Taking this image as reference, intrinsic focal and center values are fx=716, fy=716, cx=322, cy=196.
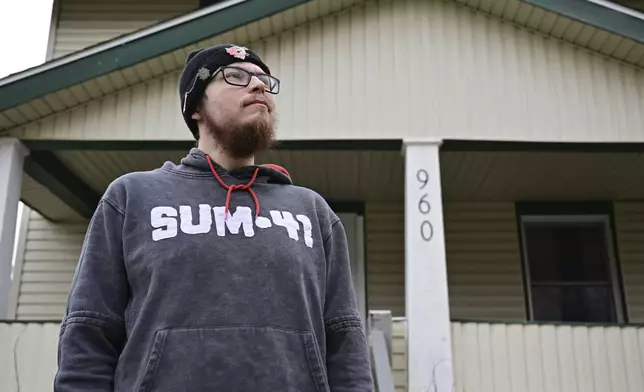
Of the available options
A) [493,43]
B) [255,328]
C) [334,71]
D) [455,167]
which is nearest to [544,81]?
[493,43]

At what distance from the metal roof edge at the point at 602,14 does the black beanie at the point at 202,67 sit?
479 centimetres

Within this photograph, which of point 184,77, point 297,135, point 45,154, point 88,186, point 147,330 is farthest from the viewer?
point 88,186

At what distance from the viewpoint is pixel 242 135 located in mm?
1780

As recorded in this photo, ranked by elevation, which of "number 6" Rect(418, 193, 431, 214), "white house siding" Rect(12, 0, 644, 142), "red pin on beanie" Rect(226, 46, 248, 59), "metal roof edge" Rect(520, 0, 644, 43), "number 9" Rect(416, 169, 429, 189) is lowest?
"red pin on beanie" Rect(226, 46, 248, 59)

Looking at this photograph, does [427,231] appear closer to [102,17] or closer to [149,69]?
[149,69]

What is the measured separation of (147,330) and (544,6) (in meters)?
5.37

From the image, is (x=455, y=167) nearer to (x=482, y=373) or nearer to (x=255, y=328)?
(x=482, y=373)

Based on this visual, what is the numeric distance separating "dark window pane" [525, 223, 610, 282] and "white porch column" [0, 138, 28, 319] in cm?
541

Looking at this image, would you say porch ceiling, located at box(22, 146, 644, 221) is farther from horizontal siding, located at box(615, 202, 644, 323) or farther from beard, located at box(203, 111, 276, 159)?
beard, located at box(203, 111, 276, 159)

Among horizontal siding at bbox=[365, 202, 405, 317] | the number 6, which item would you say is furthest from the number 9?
horizontal siding at bbox=[365, 202, 405, 317]

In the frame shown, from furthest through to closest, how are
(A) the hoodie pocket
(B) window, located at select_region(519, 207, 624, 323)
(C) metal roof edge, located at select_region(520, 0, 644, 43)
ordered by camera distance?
(B) window, located at select_region(519, 207, 624, 323) < (C) metal roof edge, located at select_region(520, 0, 644, 43) < (A) the hoodie pocket

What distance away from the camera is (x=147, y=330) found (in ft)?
5.05

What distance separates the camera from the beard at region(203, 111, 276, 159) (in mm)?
1769

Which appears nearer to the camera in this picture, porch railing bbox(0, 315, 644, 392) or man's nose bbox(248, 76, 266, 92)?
man's nose bbox(248, 76, 266, 92)
